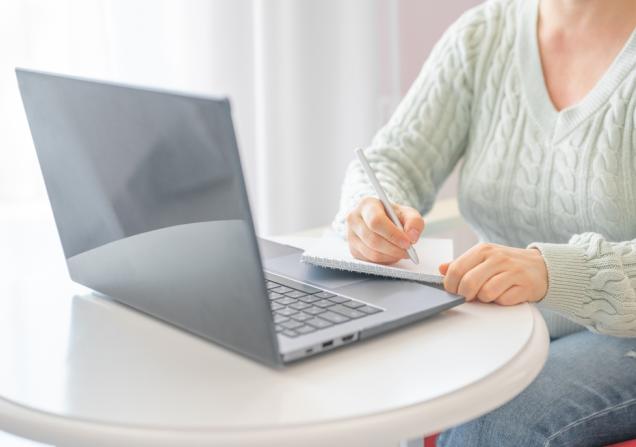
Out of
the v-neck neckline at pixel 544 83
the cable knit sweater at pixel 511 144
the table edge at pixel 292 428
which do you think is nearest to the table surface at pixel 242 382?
the table edge at pixel 292 428

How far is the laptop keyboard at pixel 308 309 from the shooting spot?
746 mm

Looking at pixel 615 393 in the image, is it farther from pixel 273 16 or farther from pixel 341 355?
pixel 273 16

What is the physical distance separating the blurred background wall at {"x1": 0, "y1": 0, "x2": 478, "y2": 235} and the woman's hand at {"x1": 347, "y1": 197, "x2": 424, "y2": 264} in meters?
0.87


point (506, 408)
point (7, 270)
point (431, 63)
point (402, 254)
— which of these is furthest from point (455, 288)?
point (431, 63)

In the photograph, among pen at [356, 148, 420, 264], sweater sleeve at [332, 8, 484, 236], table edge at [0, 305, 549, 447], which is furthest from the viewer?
sweater sleeve at [332, 8, 484, 236]

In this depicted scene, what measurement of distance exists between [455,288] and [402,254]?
10 centimetres

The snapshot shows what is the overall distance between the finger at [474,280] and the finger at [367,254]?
0.11m

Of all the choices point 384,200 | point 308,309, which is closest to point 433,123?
point 384,200

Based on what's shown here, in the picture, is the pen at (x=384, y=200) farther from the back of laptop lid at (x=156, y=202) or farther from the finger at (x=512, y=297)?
the back of laptop lid at (x=156, y=202)

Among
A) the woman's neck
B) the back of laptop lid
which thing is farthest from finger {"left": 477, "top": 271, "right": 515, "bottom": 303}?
the woman's neck

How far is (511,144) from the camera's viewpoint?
1.34m

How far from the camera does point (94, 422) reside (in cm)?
63

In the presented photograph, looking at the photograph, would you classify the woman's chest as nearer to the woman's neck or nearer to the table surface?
the woman's neck

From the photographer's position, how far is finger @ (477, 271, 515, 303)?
34.0 inches
